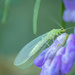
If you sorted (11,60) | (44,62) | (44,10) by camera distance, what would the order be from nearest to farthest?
(44,62) < (44,10) < (11,60)

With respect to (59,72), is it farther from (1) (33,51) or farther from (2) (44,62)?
(1) (33,51)

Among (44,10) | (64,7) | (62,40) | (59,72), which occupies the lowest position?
(59,72)

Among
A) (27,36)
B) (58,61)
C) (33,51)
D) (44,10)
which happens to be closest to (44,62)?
(58,61)

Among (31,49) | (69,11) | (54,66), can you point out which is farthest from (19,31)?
(54,66)

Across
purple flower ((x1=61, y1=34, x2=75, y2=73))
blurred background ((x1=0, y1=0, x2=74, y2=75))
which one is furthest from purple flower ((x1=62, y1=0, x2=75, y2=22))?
blurred background ((x1=0, y1=0, x2=74, y2=75))

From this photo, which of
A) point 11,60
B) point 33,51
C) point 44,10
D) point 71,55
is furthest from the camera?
point 11,60

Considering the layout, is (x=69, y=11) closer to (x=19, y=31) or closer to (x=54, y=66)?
(x=54, y=66)

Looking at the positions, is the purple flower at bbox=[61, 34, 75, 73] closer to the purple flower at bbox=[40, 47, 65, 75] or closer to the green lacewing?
the purple flower at bbox=[40, 47, 65, 75]
